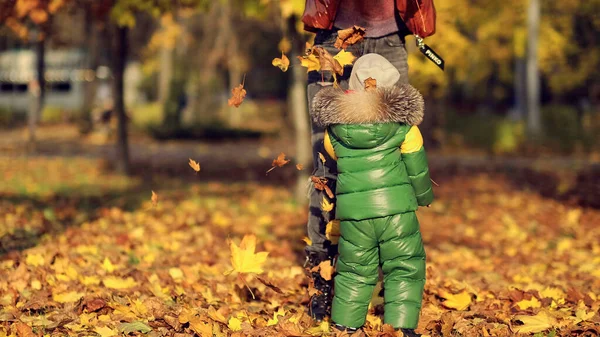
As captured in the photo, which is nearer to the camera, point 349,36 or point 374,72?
point 374,72

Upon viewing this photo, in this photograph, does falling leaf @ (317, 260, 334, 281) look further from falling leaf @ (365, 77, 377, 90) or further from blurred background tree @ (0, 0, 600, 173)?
blurred background tree @ (0, 0, 600, 173)

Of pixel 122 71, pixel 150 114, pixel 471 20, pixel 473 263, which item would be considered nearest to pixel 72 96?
pixel 150 114

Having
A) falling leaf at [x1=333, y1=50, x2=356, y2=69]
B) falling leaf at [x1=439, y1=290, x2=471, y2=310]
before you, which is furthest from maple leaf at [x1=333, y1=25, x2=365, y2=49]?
falling leaf at [x1=439, y1=290, x2=471, y2=310]

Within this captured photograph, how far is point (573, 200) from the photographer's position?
1212 cm

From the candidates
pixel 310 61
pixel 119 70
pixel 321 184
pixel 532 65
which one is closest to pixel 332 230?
pixel 321 184

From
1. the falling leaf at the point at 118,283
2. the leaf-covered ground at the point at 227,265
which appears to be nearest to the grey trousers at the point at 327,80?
the leaf-covered ground at the point at 227,265

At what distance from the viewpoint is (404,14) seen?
4.86 m

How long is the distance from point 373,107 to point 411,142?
0.27m

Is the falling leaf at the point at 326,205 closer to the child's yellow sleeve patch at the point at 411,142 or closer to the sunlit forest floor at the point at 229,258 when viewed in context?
the sunlit forest floor at the point at 229,258

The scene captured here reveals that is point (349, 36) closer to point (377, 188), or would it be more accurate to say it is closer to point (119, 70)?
point (377, 188)

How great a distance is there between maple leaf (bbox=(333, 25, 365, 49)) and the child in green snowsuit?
225 mm

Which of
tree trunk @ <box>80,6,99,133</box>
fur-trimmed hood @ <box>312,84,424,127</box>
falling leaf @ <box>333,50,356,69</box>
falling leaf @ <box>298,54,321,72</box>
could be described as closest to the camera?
fur-trimmed hood @ <box>312,84,424,127</box>

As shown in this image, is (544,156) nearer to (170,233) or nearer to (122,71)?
(122,71)

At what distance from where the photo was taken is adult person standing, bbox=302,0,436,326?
15.8 feet
